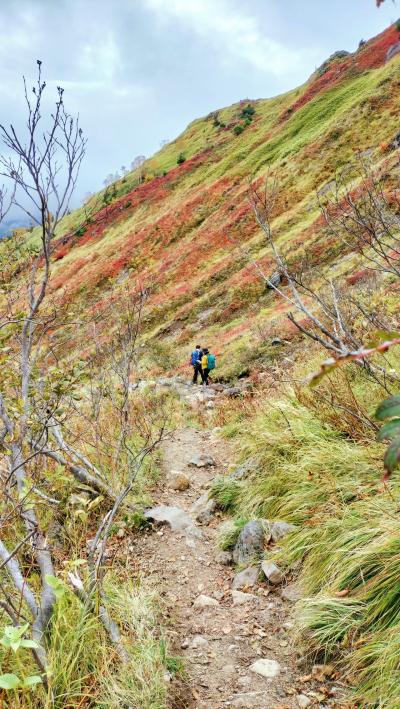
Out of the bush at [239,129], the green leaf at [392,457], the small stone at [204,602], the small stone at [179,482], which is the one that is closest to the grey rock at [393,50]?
the green leaf at [392,457]

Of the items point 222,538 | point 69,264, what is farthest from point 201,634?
point 69,264

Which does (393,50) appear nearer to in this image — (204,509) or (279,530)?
(279,530)

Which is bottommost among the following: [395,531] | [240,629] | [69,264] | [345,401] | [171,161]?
[240,629]

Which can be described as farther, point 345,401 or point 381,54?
point 381,54

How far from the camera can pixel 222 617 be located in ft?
12.9

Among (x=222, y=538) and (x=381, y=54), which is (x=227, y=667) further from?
(x=381, y=54)

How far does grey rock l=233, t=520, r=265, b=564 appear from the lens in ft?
14.6

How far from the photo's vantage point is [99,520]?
17.5 feet

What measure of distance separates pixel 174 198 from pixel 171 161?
32.0 metres

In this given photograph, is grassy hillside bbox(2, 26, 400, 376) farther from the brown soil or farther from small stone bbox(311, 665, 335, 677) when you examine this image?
small stone bbox(311, 665, 335, 677)

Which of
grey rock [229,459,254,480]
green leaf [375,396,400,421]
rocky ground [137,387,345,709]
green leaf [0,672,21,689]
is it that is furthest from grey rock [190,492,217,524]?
green leaf [375,396,400,421]

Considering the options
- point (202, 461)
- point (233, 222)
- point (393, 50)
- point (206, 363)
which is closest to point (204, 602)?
point (202, 461)

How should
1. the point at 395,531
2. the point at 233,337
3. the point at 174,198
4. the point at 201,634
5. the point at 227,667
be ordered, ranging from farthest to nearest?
the point at 174,198 → the point at 233,337 → the point at 201,634 → the point at 227,667 → the point at 395,531

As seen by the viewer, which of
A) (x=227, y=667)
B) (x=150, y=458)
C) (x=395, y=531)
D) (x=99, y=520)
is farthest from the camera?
(x=150, y=458)
